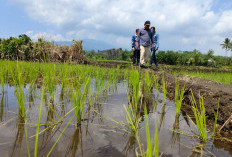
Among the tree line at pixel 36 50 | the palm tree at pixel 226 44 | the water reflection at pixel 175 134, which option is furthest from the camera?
the palm tree at pixel 226 44

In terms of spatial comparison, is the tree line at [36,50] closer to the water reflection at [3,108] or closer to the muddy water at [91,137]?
the water reflection at [3,108]

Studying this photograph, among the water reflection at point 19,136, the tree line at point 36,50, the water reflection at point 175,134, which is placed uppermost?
the tree line at point 36,50

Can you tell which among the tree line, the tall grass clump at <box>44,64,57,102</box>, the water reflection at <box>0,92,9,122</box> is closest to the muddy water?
the water reflection at <box>0,92,9,122</box>

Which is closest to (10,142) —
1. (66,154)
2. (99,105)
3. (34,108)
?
(66,154)

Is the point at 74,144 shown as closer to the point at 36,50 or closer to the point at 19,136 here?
the point at 19,136

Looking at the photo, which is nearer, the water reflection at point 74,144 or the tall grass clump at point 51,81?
the water reflection at point 74,144

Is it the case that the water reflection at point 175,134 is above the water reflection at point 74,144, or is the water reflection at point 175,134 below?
below

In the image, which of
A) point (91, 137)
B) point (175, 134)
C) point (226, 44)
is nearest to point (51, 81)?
point (91, 137)

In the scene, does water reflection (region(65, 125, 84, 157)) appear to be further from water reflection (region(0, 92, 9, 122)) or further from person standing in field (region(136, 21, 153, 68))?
person standing in field (region(136, 21, 153, 68))

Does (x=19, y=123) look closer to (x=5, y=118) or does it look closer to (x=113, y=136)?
(x=5, y=118)

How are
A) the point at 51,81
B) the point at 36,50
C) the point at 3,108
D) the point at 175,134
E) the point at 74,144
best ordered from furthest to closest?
1. the point at 36,50
2. the point at 51,81
3. the point at 3,108
4. the point at 175,134
5. the point at 74,144

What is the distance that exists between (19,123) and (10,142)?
0.85 feet

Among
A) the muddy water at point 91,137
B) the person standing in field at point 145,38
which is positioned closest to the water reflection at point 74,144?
the muddy water at point 91,137

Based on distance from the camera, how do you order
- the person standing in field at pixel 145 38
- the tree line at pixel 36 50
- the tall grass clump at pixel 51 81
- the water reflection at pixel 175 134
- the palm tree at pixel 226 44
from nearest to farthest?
1. the water reflection at pixel 175 134
2. the tall grass clump at pixel 51 81
3. the person standing in field at pixel 145 38
4. the tree line at pixel 36 50
5. the palm tree at pixel 226 44
